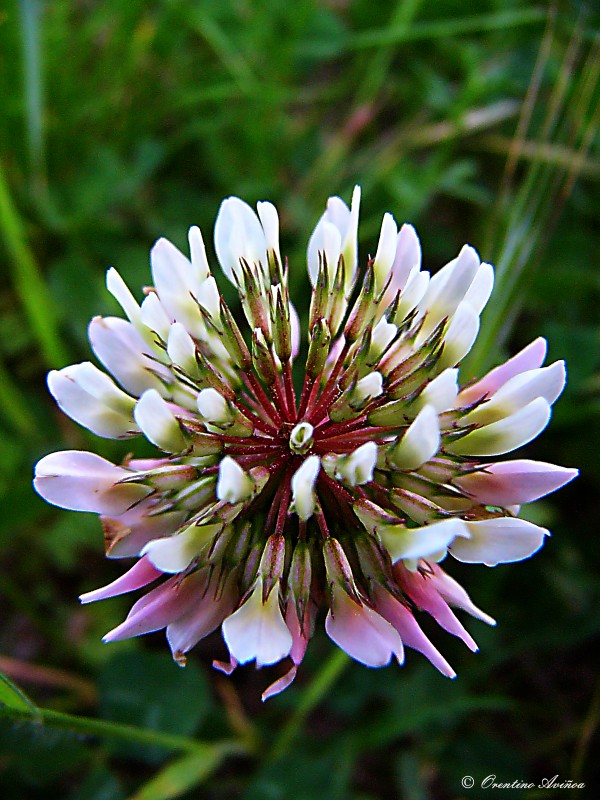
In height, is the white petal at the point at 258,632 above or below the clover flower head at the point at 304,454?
below

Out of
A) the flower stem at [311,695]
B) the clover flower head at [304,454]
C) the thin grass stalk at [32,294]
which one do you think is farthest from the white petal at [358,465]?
the thin grass stalk at [32,294]

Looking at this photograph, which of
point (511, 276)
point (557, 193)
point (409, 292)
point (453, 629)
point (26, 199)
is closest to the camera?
point (453, 629)

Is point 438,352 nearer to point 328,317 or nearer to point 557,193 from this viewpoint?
point 328,317

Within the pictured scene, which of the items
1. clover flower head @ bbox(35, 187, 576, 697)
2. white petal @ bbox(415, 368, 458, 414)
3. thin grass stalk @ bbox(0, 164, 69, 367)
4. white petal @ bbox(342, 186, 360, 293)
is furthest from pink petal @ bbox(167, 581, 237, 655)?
thin grass stalk @ bbox(0, 164, 69, 367)

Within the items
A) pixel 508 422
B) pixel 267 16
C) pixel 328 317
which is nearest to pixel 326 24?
pixel 267 16

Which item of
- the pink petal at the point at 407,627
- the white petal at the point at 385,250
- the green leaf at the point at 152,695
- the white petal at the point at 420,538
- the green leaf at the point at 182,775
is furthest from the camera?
the green leaf at the point at 152,695

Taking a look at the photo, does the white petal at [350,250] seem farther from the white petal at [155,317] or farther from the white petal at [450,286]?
the white petal at [155,317]
